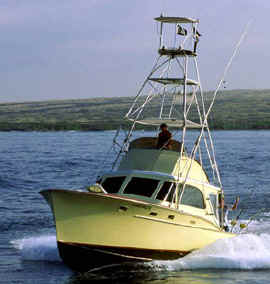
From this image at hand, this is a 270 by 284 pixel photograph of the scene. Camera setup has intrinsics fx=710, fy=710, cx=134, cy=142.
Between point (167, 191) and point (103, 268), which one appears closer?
point (103, 268)

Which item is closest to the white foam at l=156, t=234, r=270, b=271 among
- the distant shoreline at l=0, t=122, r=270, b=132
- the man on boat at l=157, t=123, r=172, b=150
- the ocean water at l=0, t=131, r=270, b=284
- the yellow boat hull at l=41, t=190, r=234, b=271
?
the ocean water at l=0, t=131, r=270, b=284

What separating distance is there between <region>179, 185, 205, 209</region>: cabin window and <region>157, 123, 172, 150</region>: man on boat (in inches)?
48.7

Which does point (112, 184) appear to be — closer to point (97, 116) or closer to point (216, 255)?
point (216, 255)

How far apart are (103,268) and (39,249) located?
300 centimetres

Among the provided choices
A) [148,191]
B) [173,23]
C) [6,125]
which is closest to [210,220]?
[148,191]

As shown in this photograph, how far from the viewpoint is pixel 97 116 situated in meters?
128

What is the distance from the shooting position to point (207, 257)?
1817 cm

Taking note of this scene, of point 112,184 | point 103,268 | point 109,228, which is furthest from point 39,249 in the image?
point 109,228

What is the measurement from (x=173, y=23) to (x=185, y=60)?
1056 mm

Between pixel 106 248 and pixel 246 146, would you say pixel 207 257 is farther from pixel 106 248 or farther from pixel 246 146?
pixel 246 146

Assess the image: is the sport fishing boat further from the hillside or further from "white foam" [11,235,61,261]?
the hillside

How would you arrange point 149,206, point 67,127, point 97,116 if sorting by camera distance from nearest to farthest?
point 149,206 → point 67,127 → point 97,116

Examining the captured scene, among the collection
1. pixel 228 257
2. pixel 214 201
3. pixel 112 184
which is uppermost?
pixel 112 184

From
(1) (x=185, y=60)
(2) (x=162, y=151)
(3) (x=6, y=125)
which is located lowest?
(3) (x=6, y=125)
